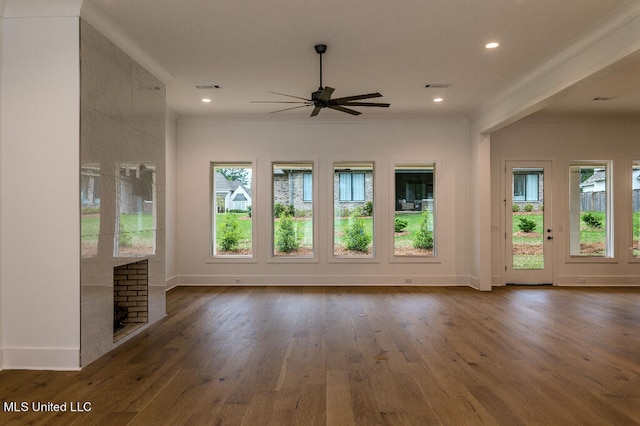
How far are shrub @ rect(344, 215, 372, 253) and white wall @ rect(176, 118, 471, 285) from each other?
254mm

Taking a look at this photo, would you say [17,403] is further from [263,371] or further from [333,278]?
[333,278]

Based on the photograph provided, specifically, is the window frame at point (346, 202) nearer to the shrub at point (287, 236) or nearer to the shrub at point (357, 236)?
the shrub at point (357, 236)

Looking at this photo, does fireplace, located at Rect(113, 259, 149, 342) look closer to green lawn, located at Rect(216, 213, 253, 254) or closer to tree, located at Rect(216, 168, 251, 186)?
green lawn, located at Rect(216, 213, 253, 254)

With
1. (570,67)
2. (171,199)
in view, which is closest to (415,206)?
(570,67)

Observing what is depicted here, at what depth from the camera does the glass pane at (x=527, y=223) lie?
25.4 ft

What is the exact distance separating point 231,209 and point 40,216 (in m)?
4.45

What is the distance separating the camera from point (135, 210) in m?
4.49

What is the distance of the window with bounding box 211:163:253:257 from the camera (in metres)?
7.84

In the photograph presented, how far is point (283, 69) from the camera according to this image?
17.2 feet

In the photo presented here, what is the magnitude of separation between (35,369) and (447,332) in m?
3.97

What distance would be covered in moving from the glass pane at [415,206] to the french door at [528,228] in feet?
4.67

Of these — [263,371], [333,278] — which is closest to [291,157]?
[333,278]

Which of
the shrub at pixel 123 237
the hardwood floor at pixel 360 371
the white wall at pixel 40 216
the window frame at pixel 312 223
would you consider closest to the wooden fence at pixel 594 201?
the hardwood floor at pixel 360 371

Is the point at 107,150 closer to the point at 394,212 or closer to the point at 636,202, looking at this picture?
the point at 394,212
